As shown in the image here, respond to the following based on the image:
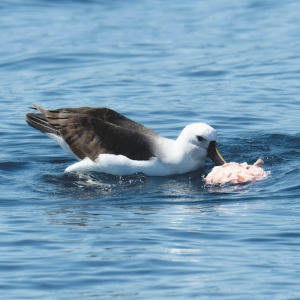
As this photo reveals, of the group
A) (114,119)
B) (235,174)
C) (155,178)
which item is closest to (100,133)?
(114,119)

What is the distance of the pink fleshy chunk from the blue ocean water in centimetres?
24

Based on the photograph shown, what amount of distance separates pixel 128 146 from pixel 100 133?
592mm

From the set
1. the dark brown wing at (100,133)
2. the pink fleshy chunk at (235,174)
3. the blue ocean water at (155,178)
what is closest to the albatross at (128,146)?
the dark brown wing at (100,133)

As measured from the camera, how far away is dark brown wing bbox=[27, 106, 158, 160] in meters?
10.8

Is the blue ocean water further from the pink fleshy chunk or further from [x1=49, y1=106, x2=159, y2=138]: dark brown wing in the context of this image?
[x1=49, y1=106, x2=159, y2=138]: dark brown wing

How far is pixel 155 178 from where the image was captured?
425 inches

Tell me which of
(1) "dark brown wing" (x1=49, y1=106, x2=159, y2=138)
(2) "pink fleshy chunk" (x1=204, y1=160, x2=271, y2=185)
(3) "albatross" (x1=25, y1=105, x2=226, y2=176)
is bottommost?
(2) "pink fleshy chunk" (x1=204, y1=160, x2=271, y2=185)

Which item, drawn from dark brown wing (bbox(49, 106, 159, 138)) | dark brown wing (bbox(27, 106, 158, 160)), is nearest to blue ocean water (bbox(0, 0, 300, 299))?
dark brown wing (bbox(27, 106, 158, 160))

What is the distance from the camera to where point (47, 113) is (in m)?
11.6

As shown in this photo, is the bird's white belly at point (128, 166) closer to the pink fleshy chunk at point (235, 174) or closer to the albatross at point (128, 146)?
the albatross at point (128, 146)

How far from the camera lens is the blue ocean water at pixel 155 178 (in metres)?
6.50

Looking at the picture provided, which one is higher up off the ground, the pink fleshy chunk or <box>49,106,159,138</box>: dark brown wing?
<box>49,106,159,138</box>: dark brown wing

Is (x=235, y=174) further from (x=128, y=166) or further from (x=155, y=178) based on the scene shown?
(x=128, y=166)

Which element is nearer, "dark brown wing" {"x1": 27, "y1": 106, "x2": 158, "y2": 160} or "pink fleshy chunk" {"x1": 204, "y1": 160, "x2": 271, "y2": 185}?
"pink fleshy chunk" {"x1": 204, "y1": 160, "x2": 271, "y2": 185}
